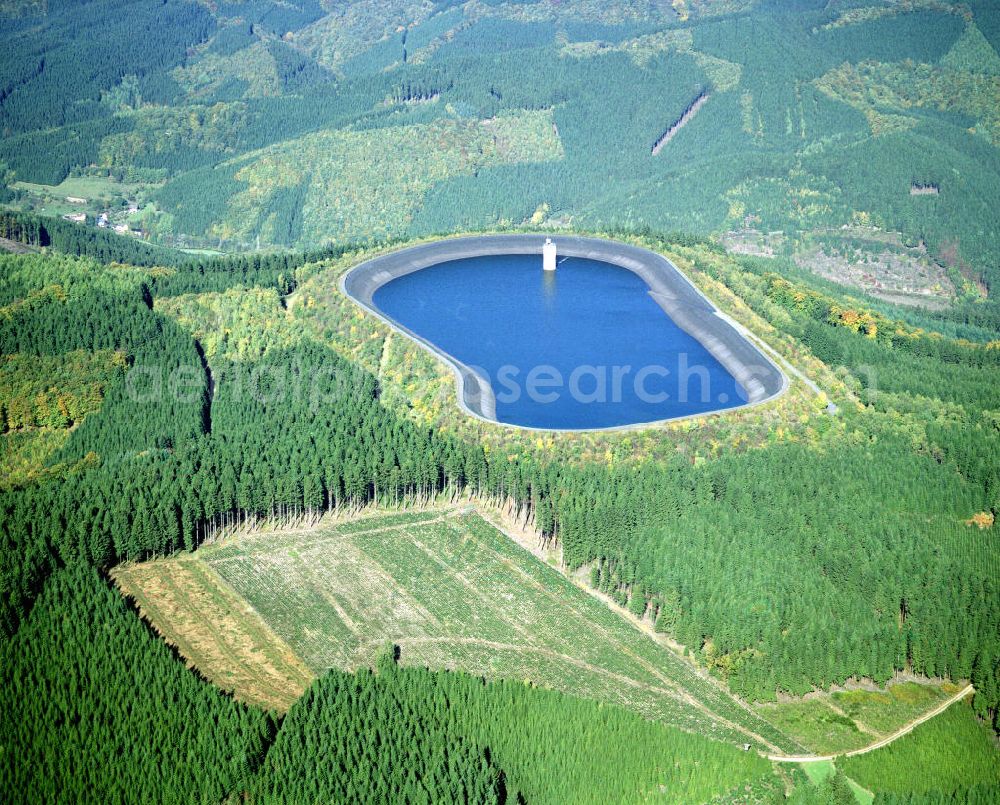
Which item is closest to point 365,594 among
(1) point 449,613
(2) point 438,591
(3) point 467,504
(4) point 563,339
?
(2) point 438,591

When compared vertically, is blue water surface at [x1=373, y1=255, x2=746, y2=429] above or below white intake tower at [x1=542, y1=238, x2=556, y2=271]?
Answer: below

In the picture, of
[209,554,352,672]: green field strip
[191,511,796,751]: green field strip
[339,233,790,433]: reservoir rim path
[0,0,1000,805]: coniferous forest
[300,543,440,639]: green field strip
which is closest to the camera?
[0,0,1000,805]: coniferous forest

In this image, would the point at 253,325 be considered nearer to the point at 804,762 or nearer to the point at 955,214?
the point at 804,762

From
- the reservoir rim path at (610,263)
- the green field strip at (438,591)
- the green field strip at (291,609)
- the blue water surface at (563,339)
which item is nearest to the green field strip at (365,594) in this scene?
the green field strip at (438,591)

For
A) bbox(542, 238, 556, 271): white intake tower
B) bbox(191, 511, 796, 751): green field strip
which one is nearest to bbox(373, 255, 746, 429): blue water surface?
bbox(542, 238, 556, 271): white intake tower

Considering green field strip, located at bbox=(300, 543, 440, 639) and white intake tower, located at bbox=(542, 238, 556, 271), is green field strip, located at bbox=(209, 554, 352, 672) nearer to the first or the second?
green field strip, located at bbox=(300, 543, 440, 639)

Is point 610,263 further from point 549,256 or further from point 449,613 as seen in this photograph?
point 449,613
